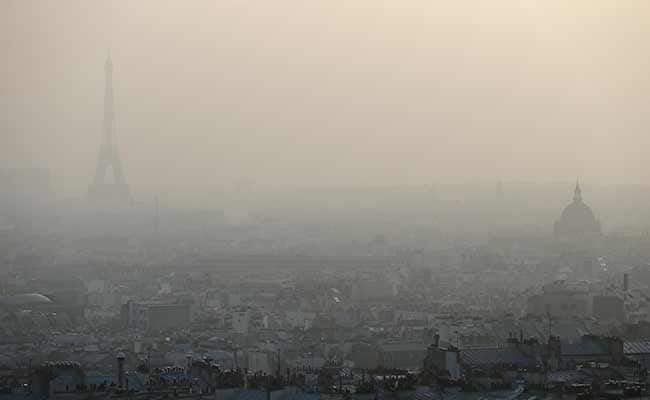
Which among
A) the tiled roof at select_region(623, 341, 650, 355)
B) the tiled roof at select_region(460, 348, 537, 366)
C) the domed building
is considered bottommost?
the tiled roof at select_region(623, 341, 650, 355)

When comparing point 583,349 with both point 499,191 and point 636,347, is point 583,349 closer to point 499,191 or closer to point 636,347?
point 636,347

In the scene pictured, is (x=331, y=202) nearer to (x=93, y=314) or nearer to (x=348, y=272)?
(x=348, y=272)

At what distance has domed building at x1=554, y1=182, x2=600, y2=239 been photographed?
3797 inches

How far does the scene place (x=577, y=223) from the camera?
9844 centimetres

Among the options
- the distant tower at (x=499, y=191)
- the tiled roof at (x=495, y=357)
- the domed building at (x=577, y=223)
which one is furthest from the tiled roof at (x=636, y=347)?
the distant tower at (x=499, y=191)

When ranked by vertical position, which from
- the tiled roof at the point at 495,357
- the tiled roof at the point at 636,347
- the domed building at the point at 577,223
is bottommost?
the tiled roof at the point at 636,347

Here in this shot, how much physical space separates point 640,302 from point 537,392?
2743 cm

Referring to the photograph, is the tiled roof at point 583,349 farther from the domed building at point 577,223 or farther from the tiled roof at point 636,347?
the domed building at point 577,223

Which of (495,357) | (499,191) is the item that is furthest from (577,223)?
(495,357)

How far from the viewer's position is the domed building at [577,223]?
316 feet

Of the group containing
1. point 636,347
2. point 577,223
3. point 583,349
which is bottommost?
point 636,347

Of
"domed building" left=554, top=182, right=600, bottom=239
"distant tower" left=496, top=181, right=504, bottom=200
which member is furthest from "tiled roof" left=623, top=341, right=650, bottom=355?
"distant tower" left=496, top=181, right=504, bottom=200

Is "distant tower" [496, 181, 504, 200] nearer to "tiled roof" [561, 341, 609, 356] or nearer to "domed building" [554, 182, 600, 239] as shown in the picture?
"domed building" [554, 182, 600, 239]

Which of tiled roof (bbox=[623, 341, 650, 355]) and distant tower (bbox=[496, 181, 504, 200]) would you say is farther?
distant tower (bbox=[496, 181, 504, 200])
